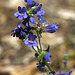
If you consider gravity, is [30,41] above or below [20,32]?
below

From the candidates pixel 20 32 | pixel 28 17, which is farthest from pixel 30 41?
pixel 28 17

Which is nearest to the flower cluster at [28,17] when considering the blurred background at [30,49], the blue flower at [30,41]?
the blue flower at [30,41]

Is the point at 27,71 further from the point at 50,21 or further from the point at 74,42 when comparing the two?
the point at 50,21

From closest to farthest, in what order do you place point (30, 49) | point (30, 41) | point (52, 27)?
point (30, 41) < point (52, 27) < point (30, 49)

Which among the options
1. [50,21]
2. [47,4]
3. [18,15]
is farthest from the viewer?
[47,4]

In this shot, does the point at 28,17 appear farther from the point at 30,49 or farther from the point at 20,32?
the point at 30,49

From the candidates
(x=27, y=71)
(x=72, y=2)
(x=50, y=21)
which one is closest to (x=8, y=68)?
(x=27, y=71)

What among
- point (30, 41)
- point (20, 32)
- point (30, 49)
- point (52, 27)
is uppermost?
point (30, 49)

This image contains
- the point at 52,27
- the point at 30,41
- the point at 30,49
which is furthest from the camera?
the point at 30,49

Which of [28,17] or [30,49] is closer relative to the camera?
[28,17]
